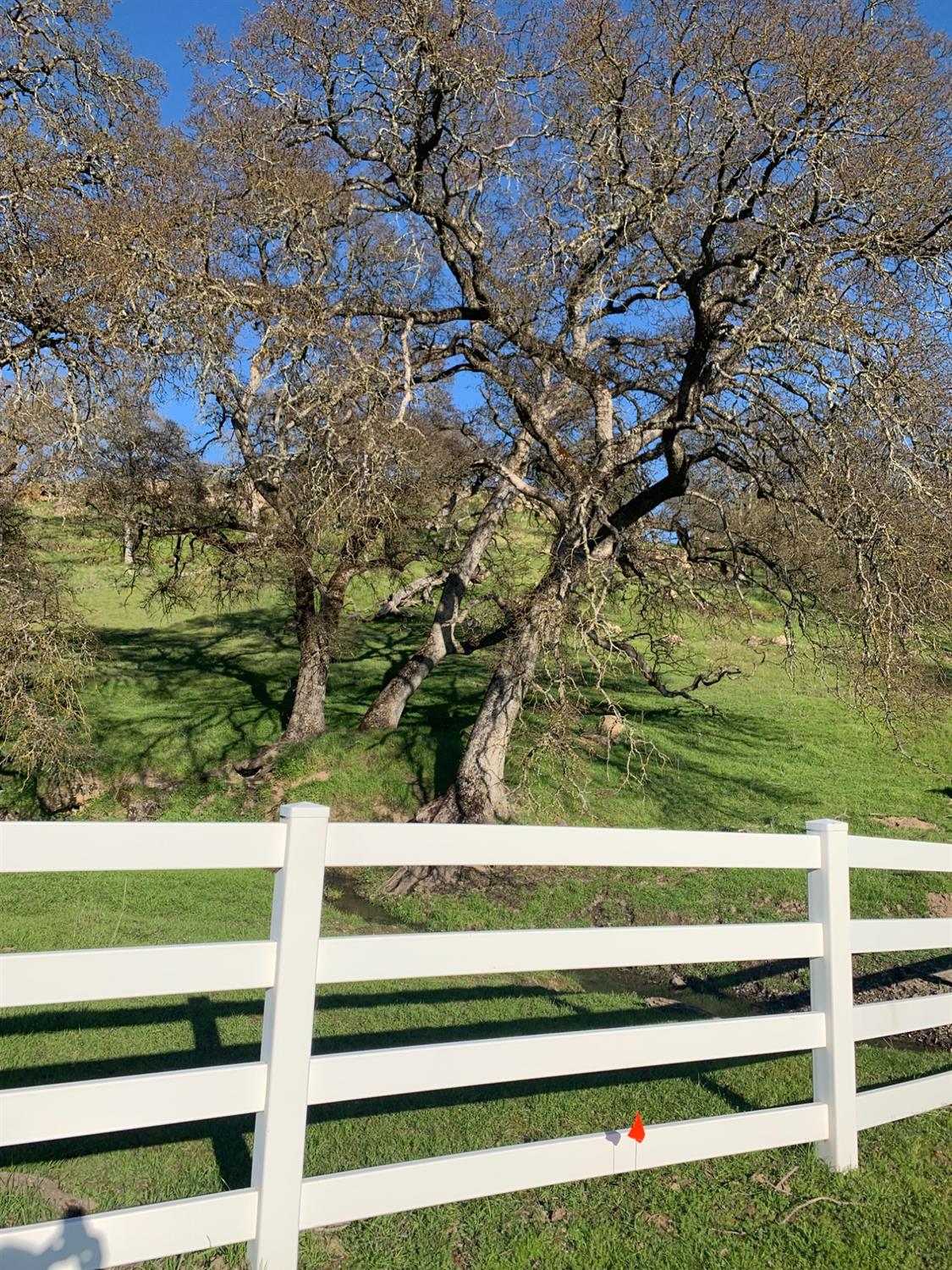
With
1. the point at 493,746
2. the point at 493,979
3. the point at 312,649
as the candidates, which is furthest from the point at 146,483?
the point at 493,979

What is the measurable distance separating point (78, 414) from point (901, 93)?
28.5 ft

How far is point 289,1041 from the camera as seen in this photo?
2607 millimetres

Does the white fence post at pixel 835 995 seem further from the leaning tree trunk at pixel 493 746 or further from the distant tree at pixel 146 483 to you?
the distant tree at pixel 146 483

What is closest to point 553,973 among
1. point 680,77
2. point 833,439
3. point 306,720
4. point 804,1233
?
point 804,1233

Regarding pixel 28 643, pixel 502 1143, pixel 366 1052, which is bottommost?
pixel 502 1143

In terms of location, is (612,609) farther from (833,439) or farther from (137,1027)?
(137,1027)

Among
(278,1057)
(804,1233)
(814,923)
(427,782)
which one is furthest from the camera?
(427,782)

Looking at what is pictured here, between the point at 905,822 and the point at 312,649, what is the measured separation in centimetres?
798

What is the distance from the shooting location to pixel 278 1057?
8.50ft

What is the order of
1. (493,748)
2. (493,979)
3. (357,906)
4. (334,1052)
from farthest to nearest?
(493,748) < (357,906) < (493,979) < (334,1052)

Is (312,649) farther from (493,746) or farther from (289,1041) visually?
(289,1041)

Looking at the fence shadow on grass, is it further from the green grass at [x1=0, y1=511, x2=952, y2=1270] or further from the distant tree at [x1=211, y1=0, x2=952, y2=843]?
the distant tree at [x1=211, y1=0, x2=952, y2=843]

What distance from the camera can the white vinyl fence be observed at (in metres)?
2.40

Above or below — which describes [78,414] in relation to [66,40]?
below
